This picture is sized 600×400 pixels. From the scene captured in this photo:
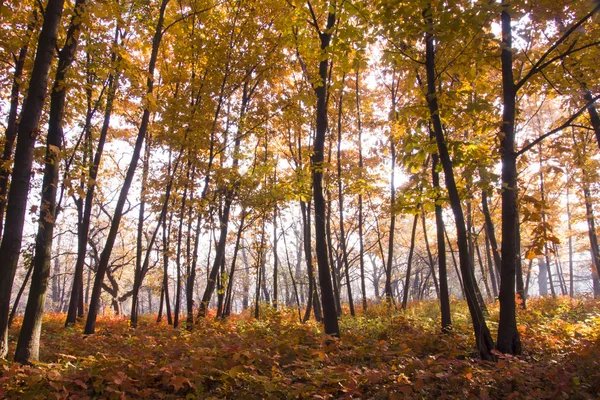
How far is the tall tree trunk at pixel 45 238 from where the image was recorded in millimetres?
4543

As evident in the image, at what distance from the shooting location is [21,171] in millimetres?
4004

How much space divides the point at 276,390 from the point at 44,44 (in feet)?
15.8

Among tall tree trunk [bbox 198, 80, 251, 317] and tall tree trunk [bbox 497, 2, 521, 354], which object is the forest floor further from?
tall tree trunk [bbox 198, 80, 251, 317]

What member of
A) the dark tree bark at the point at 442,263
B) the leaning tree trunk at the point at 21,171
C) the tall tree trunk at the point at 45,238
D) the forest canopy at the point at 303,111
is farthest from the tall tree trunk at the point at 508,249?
the tall tree trunk at the point at 45,238

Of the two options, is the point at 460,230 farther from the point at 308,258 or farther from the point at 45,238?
the point at 308,258

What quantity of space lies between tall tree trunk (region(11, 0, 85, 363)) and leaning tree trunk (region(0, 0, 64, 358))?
0.31 metres

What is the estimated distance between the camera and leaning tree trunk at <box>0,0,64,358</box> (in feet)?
12.9

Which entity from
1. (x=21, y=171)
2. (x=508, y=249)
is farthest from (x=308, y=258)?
(x=21, y=171)

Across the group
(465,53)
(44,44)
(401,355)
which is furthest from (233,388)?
(465,53)

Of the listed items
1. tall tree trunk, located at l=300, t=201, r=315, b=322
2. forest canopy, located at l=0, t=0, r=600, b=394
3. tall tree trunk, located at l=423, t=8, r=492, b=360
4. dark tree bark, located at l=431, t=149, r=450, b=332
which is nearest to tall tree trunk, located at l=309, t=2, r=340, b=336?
forest canopy, located at l=0, t=0, r=600, b=394

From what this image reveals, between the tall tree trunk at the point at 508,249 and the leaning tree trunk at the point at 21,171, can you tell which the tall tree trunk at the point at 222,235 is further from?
the tall tree trunk at the point at 508,249

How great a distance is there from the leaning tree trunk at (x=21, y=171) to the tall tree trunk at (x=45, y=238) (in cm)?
31

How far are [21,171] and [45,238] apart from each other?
114 centimetres

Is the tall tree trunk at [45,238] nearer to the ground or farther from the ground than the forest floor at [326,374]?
farther from the ground
